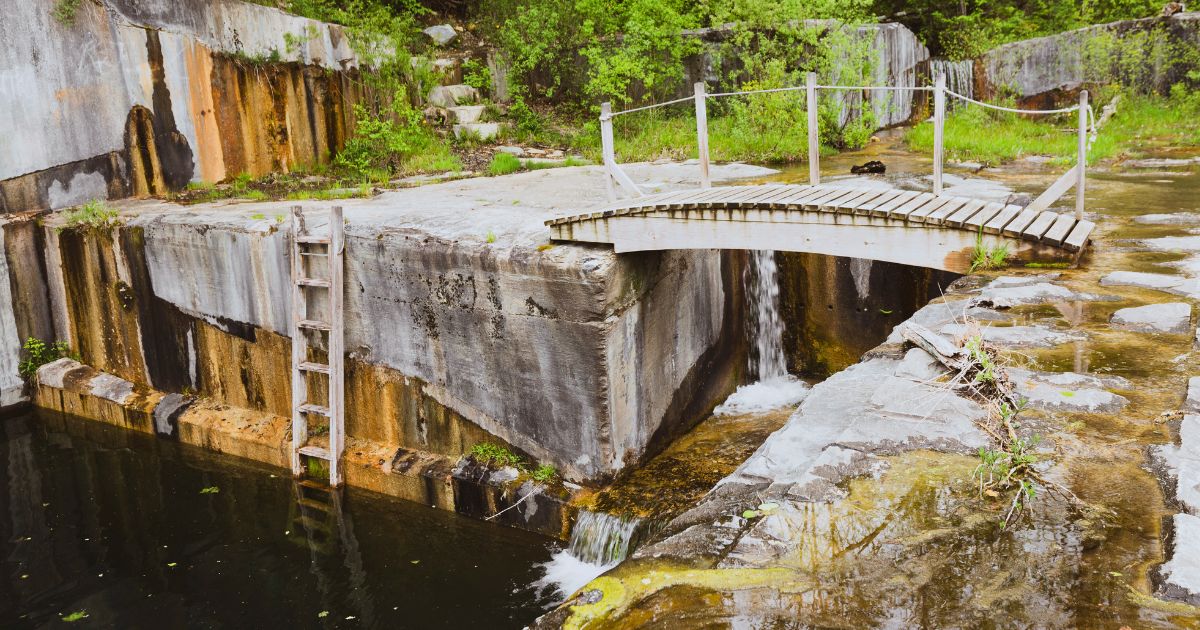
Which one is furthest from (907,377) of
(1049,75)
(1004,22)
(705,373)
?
(1004,22)

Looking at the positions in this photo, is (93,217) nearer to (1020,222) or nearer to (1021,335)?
(1020,222)

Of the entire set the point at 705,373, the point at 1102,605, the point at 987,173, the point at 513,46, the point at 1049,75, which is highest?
the point at 513,46

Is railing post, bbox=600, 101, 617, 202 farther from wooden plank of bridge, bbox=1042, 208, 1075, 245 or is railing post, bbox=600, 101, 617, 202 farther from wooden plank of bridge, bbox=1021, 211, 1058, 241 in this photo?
wooden plank of bridge, bbox=1042, 208, 1075, 245

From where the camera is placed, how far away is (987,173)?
10469 millimetres

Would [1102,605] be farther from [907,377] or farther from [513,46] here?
[513,46]

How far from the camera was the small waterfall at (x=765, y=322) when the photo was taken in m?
9.15

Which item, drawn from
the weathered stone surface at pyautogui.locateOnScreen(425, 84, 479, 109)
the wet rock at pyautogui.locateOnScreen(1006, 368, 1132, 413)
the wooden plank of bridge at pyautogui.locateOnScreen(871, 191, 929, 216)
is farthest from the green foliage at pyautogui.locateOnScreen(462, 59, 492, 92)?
the wet rock at pyautogui.locateOnScreen(1006, 368, 1132, 413)

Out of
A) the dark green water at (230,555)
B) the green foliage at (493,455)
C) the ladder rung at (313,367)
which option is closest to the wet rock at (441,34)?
the ladder rung at (313,367)

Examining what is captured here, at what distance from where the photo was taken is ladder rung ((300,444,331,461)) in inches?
325

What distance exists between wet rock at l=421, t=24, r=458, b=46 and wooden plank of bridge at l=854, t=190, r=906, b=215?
11.6 metres

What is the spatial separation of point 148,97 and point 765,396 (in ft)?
26.3

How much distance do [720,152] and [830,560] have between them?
374 inches

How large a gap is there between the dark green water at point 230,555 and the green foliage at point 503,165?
4.87 meters

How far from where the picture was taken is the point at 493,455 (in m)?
7.75
